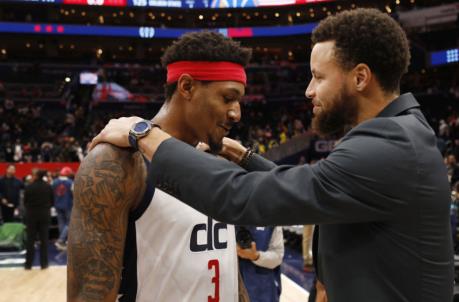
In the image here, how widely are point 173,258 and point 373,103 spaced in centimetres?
95

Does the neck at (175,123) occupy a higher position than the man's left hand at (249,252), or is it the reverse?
the neck at (175,123)

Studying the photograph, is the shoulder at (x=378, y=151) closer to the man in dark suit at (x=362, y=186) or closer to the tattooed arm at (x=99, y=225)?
the man in dark suit at (x=362, y=186)

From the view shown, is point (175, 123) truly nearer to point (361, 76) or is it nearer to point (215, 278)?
point (215, 278)

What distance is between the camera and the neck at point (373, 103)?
1.49 metres

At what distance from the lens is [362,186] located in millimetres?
1260

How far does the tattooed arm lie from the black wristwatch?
27 centimetres

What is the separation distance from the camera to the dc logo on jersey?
6.54 feet

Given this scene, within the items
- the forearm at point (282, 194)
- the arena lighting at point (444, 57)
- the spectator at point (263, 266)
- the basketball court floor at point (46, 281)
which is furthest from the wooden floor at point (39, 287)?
the arena lighting at point (444, 57)

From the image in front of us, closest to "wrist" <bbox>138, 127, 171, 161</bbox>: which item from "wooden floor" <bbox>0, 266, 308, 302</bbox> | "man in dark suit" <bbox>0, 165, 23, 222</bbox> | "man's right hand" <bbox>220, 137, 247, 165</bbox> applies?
"man's right hand" <bbox>220, 137, 247, 165</bbox>

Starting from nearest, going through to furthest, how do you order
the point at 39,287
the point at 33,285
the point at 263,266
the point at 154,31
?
the point at 263,266 < the point at 39,287 < the point at 33,285 < the point at 154,31

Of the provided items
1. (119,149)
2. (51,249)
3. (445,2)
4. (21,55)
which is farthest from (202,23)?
(119,149)

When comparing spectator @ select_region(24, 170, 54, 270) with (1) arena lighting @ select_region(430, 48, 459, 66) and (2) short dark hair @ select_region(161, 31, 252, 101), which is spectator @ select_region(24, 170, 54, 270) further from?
(1) arena lighting @ select_region(430, 48, 459, 66)

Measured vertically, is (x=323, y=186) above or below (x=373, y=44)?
below

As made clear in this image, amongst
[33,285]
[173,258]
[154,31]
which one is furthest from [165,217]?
[154,31]
